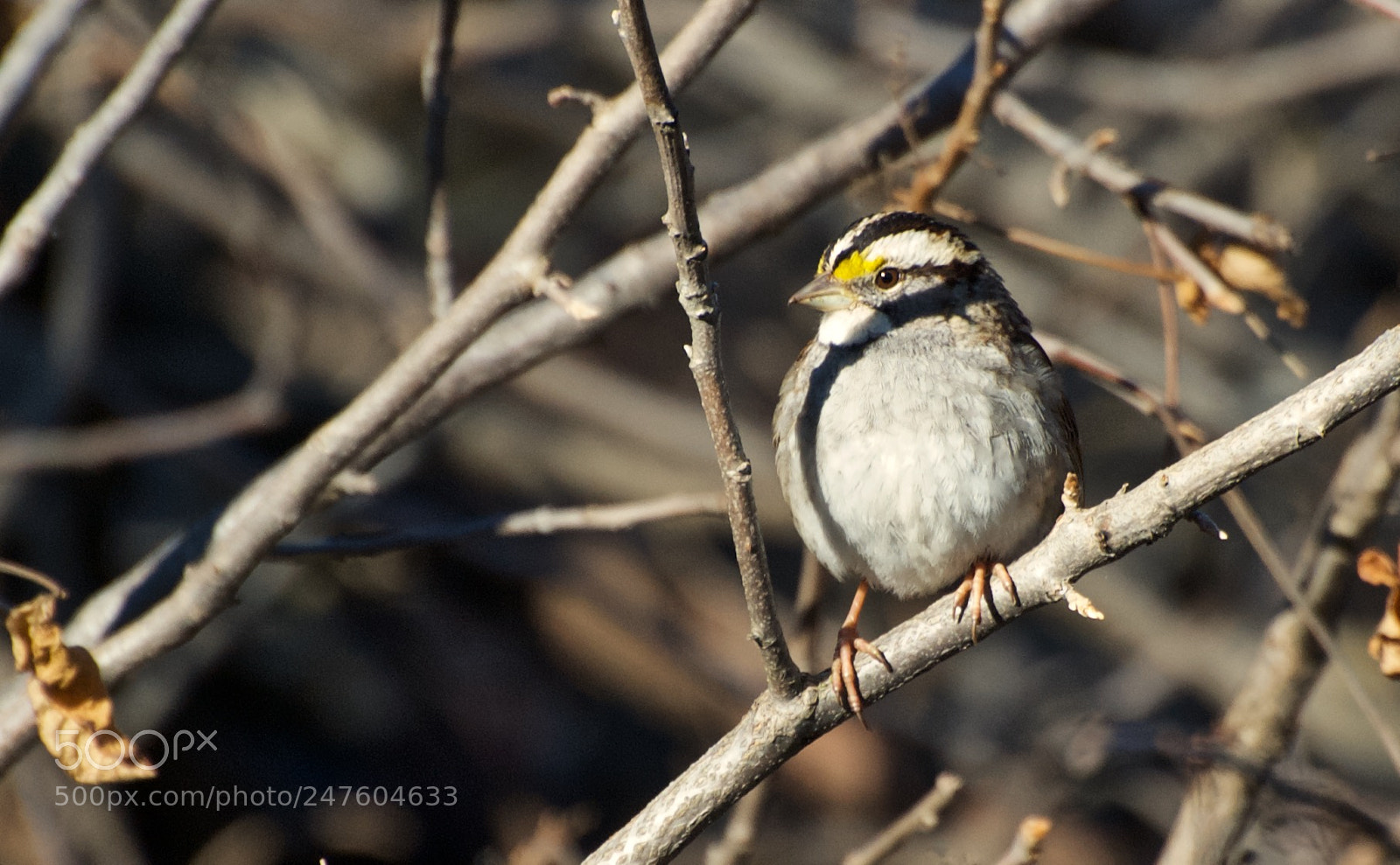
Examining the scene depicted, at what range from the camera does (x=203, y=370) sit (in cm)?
697

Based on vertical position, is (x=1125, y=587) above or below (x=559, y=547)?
below

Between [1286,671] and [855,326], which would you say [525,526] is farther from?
[1286,671]

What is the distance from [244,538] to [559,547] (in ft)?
12.4

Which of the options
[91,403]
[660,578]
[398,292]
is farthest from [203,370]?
[660,578]

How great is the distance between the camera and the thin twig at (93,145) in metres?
3.35

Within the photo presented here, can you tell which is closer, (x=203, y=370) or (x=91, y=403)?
(x=91, y=403)

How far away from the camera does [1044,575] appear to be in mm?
2738

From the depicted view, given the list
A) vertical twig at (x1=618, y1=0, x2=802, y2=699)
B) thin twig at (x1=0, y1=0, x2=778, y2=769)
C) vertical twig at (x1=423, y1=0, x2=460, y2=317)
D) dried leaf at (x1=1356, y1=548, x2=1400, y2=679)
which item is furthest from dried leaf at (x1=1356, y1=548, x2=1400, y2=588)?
vertical twig at (x1=423, y1=0, x2=460, y2=317)

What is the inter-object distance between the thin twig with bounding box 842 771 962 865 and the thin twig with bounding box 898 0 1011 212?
1.59 m

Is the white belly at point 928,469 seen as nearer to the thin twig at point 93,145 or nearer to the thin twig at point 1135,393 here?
the thin twig at point 1135,393

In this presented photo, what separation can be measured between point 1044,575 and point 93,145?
2.48 m

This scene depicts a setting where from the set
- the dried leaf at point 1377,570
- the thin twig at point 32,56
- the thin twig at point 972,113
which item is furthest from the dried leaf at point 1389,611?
the thin twig at point 32,56

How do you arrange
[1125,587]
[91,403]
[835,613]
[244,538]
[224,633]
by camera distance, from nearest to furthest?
[244,538] → [224,633] → [91,403] → [1125,587] → [835,613]

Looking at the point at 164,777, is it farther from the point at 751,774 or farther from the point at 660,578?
the point at 751,774
